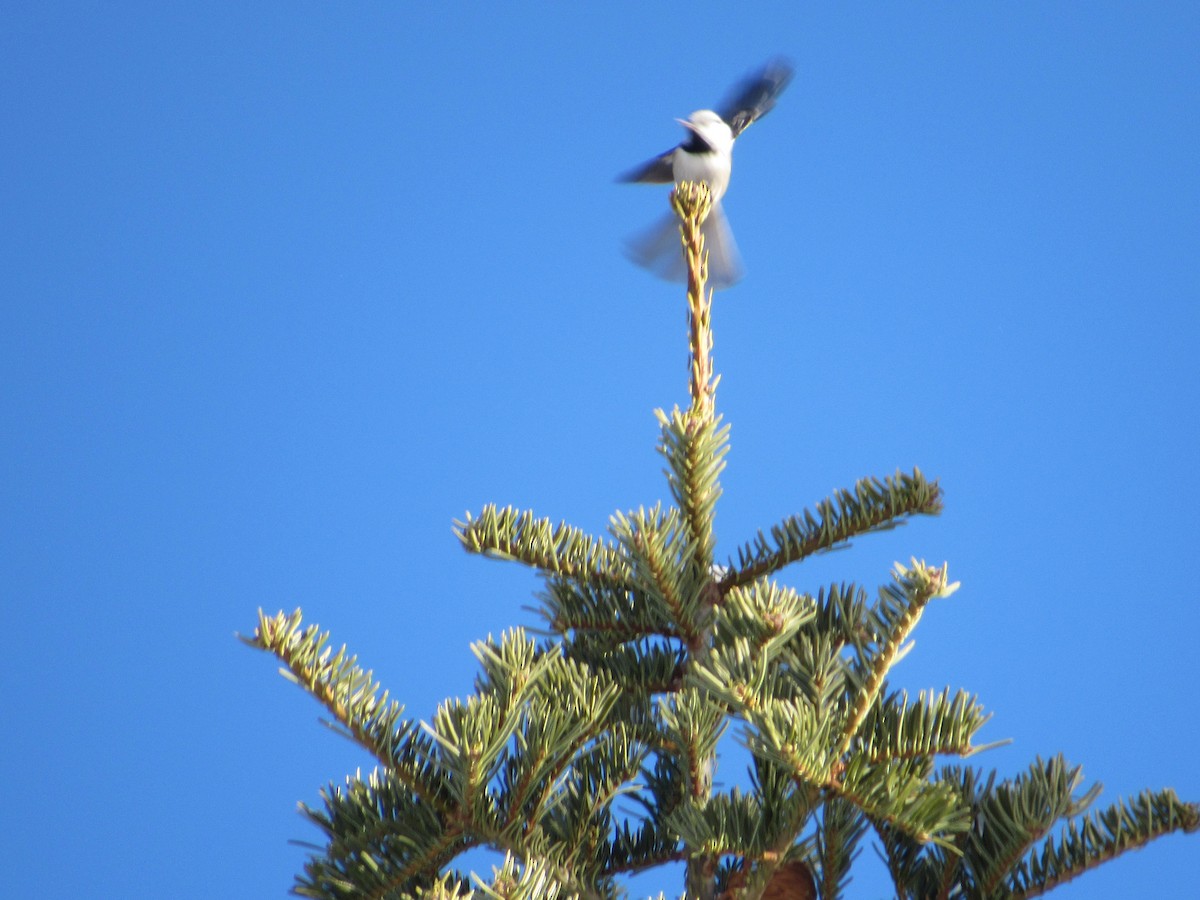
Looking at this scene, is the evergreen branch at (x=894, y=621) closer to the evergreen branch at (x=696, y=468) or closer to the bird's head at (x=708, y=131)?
the evergreen branch at (x=696, y=468)

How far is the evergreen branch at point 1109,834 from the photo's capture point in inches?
44.7

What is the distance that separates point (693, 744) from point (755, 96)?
1730mm

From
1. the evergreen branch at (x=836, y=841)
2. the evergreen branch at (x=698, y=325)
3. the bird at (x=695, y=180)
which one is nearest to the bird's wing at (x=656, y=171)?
the bird at (x=695, y=180)

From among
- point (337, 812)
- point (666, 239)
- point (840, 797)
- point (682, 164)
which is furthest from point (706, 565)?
point (682, 164)

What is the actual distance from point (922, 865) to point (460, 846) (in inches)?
16.9

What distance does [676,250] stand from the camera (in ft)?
6.81

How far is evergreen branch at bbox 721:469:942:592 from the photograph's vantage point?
1.30 meters

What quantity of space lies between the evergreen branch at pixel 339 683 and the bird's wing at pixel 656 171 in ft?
4.41

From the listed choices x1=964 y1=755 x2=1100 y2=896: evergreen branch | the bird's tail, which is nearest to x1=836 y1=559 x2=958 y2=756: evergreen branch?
x1=964 y1=755 x2=1100 y2=896: evergreen branch

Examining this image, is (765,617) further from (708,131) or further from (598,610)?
(708,131)

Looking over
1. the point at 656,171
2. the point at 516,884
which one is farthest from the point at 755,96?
the point at 516,884

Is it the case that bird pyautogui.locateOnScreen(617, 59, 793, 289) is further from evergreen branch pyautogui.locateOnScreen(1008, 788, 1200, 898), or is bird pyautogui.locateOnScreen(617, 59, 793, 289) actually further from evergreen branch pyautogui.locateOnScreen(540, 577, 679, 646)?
evergreen branch pyautogui.locateOnScreen(1008, 788, 1200, 898)

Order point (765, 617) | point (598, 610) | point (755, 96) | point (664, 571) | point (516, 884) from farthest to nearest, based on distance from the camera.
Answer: point (755, 96) → point (598, 610) → point (664, 571) → point (765, 617) → point (516, 884)

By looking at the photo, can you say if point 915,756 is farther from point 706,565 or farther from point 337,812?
point 337,812
